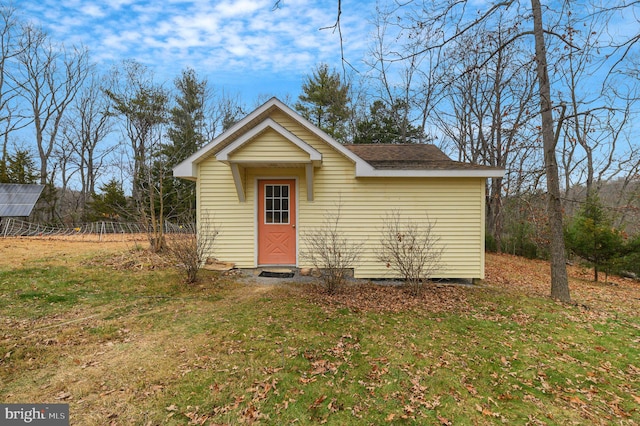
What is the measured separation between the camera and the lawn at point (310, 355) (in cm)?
281

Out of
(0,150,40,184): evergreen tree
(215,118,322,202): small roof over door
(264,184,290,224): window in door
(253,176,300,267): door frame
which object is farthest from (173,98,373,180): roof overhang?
(0,150,40,184): evergreen tree

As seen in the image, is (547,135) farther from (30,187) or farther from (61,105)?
(61,105)

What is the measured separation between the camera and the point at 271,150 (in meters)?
7.01

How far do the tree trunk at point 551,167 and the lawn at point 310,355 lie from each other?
0.59 m

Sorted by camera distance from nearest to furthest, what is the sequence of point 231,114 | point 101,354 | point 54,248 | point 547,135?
point 101,354
point 547,135
point 54,248
point 231,114

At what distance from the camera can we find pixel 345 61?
341cm

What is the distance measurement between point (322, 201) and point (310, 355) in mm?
4391

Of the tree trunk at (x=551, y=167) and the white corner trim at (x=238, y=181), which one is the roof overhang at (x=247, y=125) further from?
the tree trunk at (x=551, y=167)

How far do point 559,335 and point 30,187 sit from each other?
24886 mm

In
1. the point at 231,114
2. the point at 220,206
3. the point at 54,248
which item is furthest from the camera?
the point at 231,114

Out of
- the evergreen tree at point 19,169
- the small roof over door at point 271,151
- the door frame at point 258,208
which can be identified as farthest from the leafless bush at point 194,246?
the evergreen tree at point 19,169

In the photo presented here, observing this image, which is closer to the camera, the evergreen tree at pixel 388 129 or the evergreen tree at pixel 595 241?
the evergreen tree at pixel 595 241

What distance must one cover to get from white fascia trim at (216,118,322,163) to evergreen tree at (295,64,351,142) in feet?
46.0

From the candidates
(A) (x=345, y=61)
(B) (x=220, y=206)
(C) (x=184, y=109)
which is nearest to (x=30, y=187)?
(C) (x=184, y=109)
